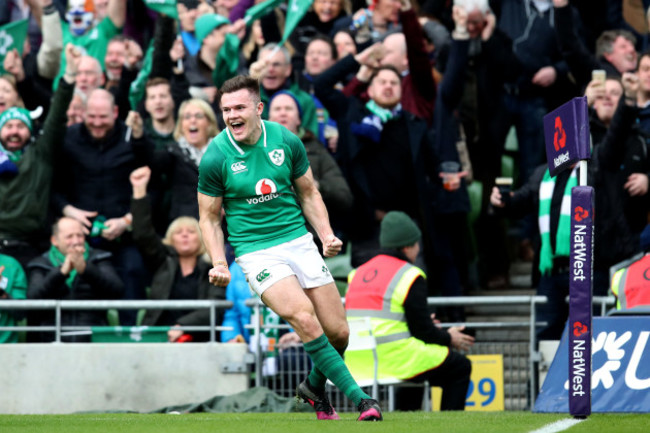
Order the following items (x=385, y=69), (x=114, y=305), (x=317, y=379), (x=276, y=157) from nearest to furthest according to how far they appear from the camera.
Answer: (x=276, y=157) → (x=317, y=379) → (x=114, y=305) → (x=385, y=69)

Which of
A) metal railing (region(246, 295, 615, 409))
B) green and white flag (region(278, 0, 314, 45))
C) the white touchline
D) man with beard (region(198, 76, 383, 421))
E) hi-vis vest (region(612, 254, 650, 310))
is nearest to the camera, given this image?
the white touchline

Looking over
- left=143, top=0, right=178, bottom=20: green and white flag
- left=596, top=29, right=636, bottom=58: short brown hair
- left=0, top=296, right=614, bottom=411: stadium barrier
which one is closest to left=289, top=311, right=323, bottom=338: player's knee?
left=0, top=296, right=614, bottom=411: stadium barrier

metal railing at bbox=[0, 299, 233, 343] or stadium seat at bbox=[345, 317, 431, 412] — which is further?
metal railing at bbox=[0, 299, 233, 343]

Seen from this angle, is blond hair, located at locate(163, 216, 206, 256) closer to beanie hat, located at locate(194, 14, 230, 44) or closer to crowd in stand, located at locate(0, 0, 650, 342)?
crowd in stand, located at locate(0, 0, 650, 342)

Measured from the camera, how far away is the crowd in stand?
44.9ft

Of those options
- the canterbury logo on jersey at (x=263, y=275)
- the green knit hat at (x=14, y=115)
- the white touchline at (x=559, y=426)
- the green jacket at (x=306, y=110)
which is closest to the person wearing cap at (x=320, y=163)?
the green jacket at (x=306, y=110)

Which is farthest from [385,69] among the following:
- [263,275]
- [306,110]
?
[263,275]

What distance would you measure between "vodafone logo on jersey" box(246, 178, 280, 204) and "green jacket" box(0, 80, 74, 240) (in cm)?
535

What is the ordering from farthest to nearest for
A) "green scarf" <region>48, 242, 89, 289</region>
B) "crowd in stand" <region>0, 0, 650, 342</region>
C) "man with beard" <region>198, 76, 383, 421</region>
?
"green scarf" <region>48, 242, 89, 289</region> → "crowd in stand" <region>0, 0, 650, 342</region> → "man with beard" <region>198, 76, 383, 421</region>

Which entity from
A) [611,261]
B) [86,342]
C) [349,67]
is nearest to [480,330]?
[611,261]

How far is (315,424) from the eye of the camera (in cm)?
932

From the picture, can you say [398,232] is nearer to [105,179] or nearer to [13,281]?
[105,179]

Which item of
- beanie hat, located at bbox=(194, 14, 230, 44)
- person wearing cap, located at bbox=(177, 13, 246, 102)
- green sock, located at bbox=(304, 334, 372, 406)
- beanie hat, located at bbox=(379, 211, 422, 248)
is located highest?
beanie hat, located at bbox=(194, 14, 230, 44)

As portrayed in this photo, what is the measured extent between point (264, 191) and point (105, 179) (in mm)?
5343
